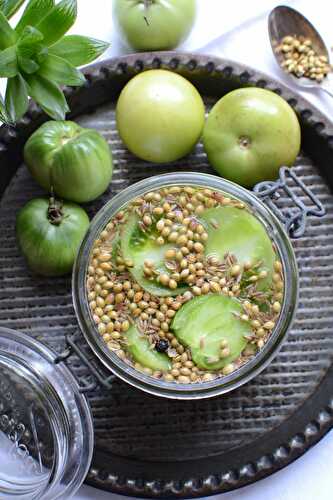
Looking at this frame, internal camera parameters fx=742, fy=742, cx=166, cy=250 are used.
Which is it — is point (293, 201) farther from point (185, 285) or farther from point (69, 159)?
point (69, 159)

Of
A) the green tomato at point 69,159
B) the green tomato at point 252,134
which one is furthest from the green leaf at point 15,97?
the green tomato at point 252,134

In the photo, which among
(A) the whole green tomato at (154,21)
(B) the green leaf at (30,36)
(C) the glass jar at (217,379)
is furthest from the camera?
(A) the whole green tomato at (154,21)

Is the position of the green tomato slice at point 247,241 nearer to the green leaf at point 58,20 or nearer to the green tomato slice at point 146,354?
the green tomato slice at point 146,354

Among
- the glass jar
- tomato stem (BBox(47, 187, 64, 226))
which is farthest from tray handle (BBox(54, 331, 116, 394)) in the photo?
tomato stem (BBox(47, 187, 64, 226))

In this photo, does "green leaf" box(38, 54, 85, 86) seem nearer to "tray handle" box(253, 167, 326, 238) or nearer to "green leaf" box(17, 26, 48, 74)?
"green leaf" box(17, 26, 48, 74)

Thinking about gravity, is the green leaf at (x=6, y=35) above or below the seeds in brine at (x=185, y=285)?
above

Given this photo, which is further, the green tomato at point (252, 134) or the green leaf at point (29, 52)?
the green tomato at point (252, 134)

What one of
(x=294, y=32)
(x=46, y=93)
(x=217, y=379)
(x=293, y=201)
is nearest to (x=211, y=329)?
(x=217, y=379)
